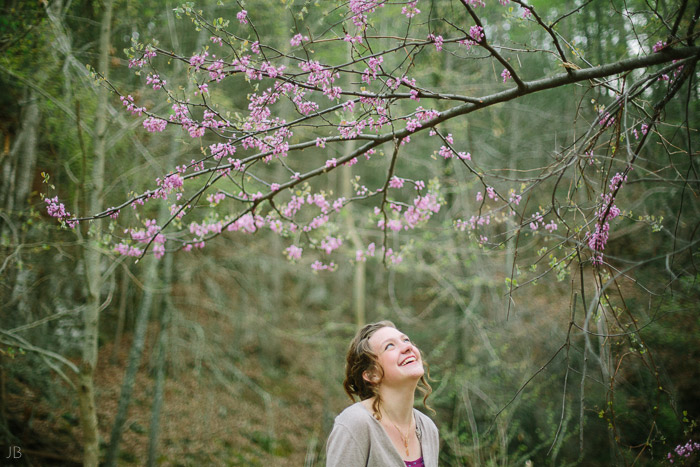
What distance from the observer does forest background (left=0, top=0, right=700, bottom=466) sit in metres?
2.33

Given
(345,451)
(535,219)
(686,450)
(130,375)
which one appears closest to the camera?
(345,451)

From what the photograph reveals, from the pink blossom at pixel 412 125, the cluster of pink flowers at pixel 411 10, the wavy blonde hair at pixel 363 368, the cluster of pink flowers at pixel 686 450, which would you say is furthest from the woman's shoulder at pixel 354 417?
the cluster of pink flowers at pixel 686 450

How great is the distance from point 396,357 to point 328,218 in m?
2.85

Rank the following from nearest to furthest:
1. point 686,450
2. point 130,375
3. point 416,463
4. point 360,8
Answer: point 416,463 < point 360,8 < point 686,450 < point 130,375

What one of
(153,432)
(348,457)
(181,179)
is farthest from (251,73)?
(153,432)

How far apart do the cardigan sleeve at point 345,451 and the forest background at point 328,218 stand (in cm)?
85

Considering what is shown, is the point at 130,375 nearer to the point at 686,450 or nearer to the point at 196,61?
the point at 196,61

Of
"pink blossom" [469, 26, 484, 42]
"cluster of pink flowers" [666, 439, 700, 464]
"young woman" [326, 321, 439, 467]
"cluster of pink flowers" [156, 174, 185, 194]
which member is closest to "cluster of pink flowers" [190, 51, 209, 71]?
"cluster of pink flowers" [156, 174, 185, 194]

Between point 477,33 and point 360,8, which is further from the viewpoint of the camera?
point 360,8

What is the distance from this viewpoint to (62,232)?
184 inches

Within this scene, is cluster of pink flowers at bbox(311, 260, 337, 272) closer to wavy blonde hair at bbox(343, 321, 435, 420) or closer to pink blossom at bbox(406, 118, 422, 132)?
wavy blonde hair at bbox(343, 321, 435, 420)

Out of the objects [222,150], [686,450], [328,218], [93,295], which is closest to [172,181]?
[222,150]

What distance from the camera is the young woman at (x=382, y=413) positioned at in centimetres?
181

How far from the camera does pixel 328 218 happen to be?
186 inches
